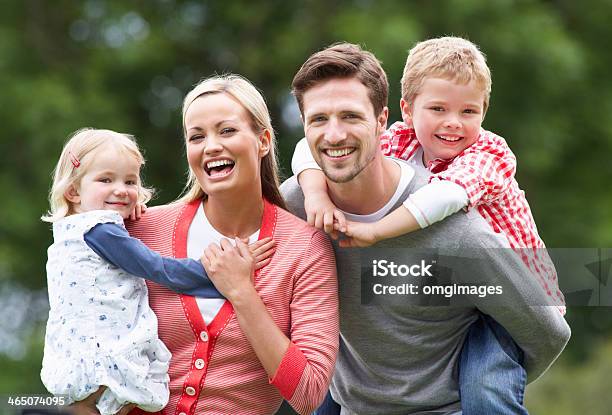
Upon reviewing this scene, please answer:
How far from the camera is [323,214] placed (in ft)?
12.3

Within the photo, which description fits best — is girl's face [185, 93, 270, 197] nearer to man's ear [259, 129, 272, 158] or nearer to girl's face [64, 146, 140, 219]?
man's ear [259, 129, 272, 158]

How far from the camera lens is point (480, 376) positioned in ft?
12.5

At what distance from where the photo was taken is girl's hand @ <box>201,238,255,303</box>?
3.60 m

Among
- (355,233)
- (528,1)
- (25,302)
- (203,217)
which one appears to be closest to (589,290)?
(355,233)

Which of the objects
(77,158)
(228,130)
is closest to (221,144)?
(228,130)

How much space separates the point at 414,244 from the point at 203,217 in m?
0.65

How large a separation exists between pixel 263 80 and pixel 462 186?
8.10 m

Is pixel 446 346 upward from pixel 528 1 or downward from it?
downward

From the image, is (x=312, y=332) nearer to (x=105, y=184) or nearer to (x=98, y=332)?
(x=98, y=332)

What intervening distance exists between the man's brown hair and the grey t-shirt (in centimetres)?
29

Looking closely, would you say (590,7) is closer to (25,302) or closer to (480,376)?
(25,302)

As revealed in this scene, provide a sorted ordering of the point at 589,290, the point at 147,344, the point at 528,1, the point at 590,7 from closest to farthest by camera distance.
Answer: the point at 147,344
the point at 589,290
the point at 528,1
the point at 590,7

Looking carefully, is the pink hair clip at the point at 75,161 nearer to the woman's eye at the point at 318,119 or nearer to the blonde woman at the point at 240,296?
the blonde woman at the point at 240,296

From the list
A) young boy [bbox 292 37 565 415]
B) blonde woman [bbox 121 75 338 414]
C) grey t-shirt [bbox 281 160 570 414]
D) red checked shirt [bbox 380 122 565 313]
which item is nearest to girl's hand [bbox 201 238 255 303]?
blonde woman [bbox 121 75 338 414]
